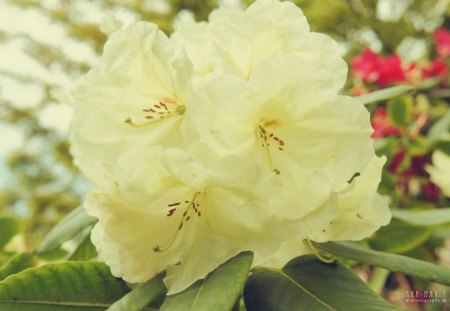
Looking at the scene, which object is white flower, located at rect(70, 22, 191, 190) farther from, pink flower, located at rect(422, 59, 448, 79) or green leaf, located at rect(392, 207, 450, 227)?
pink flower, located at rect(422, 59, 448, 79)

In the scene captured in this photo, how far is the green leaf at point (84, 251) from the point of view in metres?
0.85

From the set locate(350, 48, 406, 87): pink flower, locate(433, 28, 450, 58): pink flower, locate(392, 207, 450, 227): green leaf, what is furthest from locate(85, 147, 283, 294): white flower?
locate(433, 28, 450, 58): pink flower

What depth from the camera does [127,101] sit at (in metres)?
0.59

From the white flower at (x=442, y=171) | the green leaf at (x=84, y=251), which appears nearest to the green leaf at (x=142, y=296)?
the green leaf at (x=84, y=251)

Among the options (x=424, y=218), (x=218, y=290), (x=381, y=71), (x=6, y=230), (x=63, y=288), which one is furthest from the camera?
(x=381, y=71)

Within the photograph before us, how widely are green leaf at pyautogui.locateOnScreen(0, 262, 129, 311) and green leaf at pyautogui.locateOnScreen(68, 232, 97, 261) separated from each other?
287 mm

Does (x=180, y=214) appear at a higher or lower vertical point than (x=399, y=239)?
higher

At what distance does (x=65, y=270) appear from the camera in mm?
566

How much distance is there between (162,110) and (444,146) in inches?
39.0

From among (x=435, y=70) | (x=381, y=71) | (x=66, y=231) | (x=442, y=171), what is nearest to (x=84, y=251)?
(x=66, y=231)

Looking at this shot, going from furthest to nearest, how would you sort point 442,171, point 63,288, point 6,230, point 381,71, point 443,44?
point 443,44, point 381,71, point 442,171, point 6,230, point 63,288

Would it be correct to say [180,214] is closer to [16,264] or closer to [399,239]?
[16,264]

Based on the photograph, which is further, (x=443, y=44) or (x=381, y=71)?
(x=443, y=44)

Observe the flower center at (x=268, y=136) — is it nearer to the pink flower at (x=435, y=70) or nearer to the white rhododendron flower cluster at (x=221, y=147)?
the white rhododendron flower cluster at (x=221, y=147)
